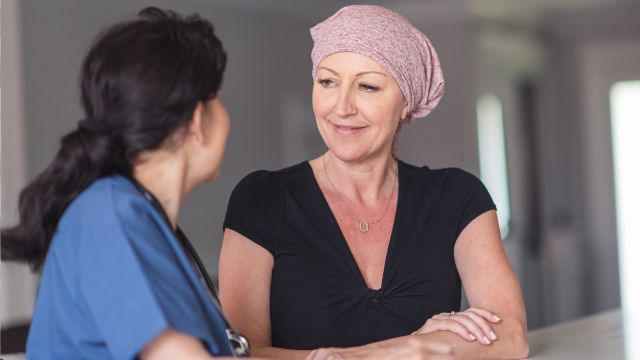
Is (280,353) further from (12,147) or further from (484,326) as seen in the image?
(12,147)

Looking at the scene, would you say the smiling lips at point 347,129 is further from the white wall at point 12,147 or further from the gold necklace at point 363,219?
the white wall at point 12,147

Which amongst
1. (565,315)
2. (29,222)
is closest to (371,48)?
(29,222)

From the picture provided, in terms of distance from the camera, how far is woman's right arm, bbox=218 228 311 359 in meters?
2.07

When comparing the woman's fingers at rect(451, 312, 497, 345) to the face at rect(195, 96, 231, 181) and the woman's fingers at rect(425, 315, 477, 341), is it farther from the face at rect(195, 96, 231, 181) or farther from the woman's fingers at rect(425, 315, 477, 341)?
the face at rect(195, 96, 231, 181)

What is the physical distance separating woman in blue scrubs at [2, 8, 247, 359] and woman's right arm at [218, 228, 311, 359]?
2.04 ft

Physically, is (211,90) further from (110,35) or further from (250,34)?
(250,34)

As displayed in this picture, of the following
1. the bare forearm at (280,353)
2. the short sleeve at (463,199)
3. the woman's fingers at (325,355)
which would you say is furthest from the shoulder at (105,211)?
the short sleeve at (463,199)

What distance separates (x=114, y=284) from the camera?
126cm

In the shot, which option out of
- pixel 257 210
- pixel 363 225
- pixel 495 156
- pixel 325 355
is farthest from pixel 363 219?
pixel 495 156

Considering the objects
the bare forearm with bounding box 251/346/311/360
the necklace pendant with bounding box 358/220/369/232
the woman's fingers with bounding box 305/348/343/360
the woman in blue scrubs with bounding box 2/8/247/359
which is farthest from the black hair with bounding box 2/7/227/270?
the necklace pendant with bounding box 358/220/369/232

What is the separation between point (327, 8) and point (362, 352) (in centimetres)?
592

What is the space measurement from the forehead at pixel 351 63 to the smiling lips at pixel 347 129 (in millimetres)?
123

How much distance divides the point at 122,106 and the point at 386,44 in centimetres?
94

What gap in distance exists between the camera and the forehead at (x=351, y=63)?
2.14 metres
